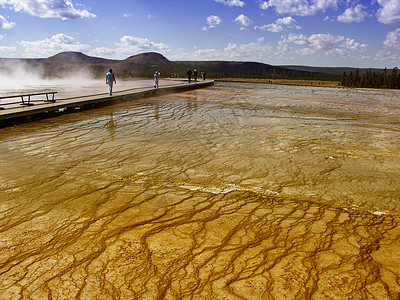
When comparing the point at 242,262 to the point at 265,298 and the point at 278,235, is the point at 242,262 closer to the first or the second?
the point at 265,298

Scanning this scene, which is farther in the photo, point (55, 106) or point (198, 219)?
point (55, 106)

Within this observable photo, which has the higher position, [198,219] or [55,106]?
[55,106]

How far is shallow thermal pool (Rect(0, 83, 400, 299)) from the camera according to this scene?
226 centimetres

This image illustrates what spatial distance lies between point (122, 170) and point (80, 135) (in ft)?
9.86

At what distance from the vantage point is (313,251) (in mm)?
2652

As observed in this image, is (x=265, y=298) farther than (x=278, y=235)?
No

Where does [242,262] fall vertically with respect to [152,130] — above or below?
below

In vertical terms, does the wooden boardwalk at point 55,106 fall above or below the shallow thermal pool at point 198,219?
above

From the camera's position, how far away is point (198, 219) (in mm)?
3180

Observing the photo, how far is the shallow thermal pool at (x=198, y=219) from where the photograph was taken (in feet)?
7.41

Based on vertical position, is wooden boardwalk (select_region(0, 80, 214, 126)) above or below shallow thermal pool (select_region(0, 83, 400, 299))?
above

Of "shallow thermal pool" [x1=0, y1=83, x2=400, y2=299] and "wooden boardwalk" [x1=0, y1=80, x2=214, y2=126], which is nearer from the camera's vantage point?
"shallow thermal pool" [x1=0, y1=83, x2=400, y2=299]

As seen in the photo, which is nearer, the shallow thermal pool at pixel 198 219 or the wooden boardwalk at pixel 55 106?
the shallow thermal pool at pixel 198 219

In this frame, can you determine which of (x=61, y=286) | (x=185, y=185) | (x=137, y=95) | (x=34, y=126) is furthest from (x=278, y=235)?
(x=137, y=95)
